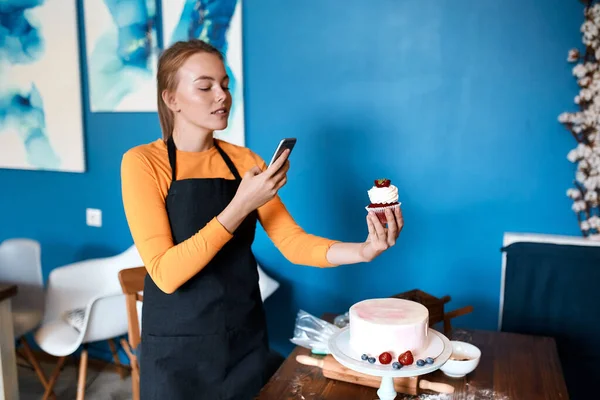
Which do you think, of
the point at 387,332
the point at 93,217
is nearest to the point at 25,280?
the point at 93,217

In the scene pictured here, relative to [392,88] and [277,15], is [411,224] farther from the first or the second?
[277,15]

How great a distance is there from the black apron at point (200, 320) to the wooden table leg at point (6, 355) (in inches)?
43.2

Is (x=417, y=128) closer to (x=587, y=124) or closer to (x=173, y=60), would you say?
(x=587, y=124)

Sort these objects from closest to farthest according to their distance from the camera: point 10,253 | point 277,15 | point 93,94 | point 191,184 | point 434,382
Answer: point 434,382 → point 191,184 → point 277,15 → point 10,253 → point 93,94

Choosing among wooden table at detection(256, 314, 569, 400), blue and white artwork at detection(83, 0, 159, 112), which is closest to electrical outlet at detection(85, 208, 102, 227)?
blue and white artwork at detection(83, 0, 159, 112)

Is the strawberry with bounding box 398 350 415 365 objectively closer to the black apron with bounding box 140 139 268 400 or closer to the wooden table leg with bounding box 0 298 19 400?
the black apron with bounding box 140 139 268 400

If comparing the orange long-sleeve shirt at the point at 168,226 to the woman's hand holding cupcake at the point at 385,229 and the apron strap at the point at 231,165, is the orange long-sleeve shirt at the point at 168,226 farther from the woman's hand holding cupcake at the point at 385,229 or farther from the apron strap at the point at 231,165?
the woman's hand holding cupcake at the point at 385,229

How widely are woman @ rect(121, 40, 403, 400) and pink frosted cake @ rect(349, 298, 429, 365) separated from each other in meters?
0.21

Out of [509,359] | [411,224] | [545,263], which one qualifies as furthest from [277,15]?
[509,359]

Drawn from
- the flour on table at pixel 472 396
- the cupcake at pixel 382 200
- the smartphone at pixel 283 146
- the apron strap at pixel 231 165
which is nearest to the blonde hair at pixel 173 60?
the apron strap at pixel 231 165

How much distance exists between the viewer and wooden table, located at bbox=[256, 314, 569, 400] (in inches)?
53.7

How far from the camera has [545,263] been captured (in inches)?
84.7

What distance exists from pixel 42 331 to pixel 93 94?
4.43ft

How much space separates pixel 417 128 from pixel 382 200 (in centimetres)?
107
